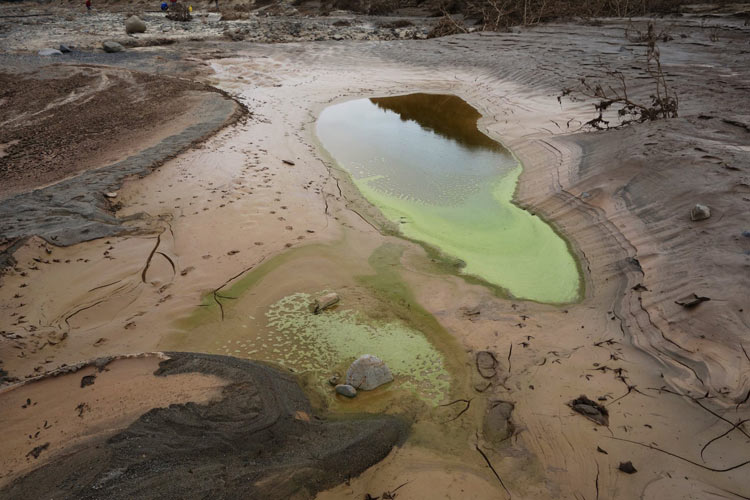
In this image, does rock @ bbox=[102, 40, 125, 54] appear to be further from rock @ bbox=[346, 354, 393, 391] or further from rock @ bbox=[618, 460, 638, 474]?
rock @ bbox=[618, 460, 638, 474]

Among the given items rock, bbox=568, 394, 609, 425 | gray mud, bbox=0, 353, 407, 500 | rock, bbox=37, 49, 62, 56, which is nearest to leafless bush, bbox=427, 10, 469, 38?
rock, bbox=37, 49, 62, 56

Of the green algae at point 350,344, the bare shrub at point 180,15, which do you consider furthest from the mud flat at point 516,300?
the bare shrub at point 180,15

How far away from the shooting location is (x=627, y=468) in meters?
2.75

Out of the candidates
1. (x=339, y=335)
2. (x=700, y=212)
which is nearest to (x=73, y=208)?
(x=339, y=335)

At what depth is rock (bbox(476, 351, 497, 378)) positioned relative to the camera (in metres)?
3.65

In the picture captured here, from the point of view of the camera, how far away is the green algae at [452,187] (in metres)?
5.16

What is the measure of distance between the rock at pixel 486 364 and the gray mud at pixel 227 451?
89 centimetres

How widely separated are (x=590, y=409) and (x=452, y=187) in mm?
4351

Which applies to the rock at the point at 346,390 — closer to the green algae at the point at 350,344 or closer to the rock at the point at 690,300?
the green algae at the point at 350,344

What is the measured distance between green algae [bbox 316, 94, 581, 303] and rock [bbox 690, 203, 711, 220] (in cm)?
127

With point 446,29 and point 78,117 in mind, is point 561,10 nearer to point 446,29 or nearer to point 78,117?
point 446,29

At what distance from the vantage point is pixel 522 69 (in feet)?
36.5

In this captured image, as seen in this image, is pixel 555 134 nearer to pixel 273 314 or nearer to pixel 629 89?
pixel 629 89

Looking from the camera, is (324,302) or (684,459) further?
(324,302)
